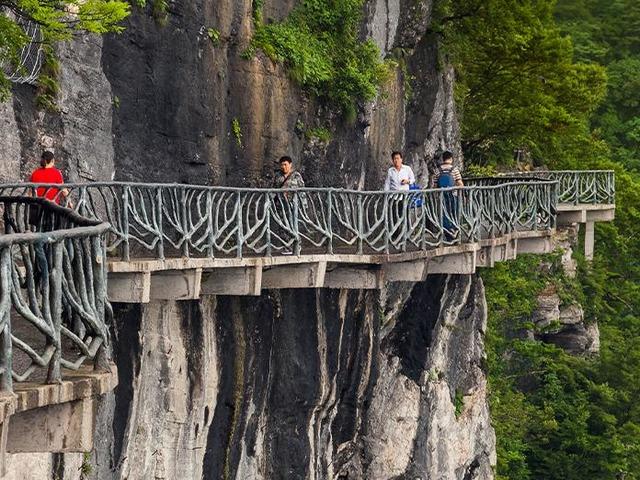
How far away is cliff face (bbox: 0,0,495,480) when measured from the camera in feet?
64.5

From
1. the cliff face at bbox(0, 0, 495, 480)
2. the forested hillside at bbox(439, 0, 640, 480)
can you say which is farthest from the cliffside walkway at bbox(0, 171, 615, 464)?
the forested hillside at bbox(439, 0, 640, 480)

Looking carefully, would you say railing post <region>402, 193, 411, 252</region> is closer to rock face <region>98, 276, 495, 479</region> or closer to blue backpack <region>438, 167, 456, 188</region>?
blue backpack <region>438, 167, 456, 188</region>

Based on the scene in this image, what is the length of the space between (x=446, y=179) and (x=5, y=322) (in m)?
16.0

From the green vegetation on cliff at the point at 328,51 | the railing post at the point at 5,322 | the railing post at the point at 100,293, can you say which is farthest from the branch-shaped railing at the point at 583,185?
the railing post at the point at 5,322

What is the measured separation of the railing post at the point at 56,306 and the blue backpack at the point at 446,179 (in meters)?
15.0

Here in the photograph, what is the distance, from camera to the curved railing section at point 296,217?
57.2ft

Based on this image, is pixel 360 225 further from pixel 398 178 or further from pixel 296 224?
pixel 398 178

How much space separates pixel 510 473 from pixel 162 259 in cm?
2945

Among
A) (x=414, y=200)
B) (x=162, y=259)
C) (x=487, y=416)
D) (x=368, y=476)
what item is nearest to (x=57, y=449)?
(x=162, y=259)

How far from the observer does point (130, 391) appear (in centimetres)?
1933

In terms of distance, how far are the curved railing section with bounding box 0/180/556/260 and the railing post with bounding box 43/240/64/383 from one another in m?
5.44

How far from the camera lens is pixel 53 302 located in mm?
10047

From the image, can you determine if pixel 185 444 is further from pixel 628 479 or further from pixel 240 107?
pixel 628 479

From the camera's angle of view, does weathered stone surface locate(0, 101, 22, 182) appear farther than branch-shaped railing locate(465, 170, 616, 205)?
A: No
